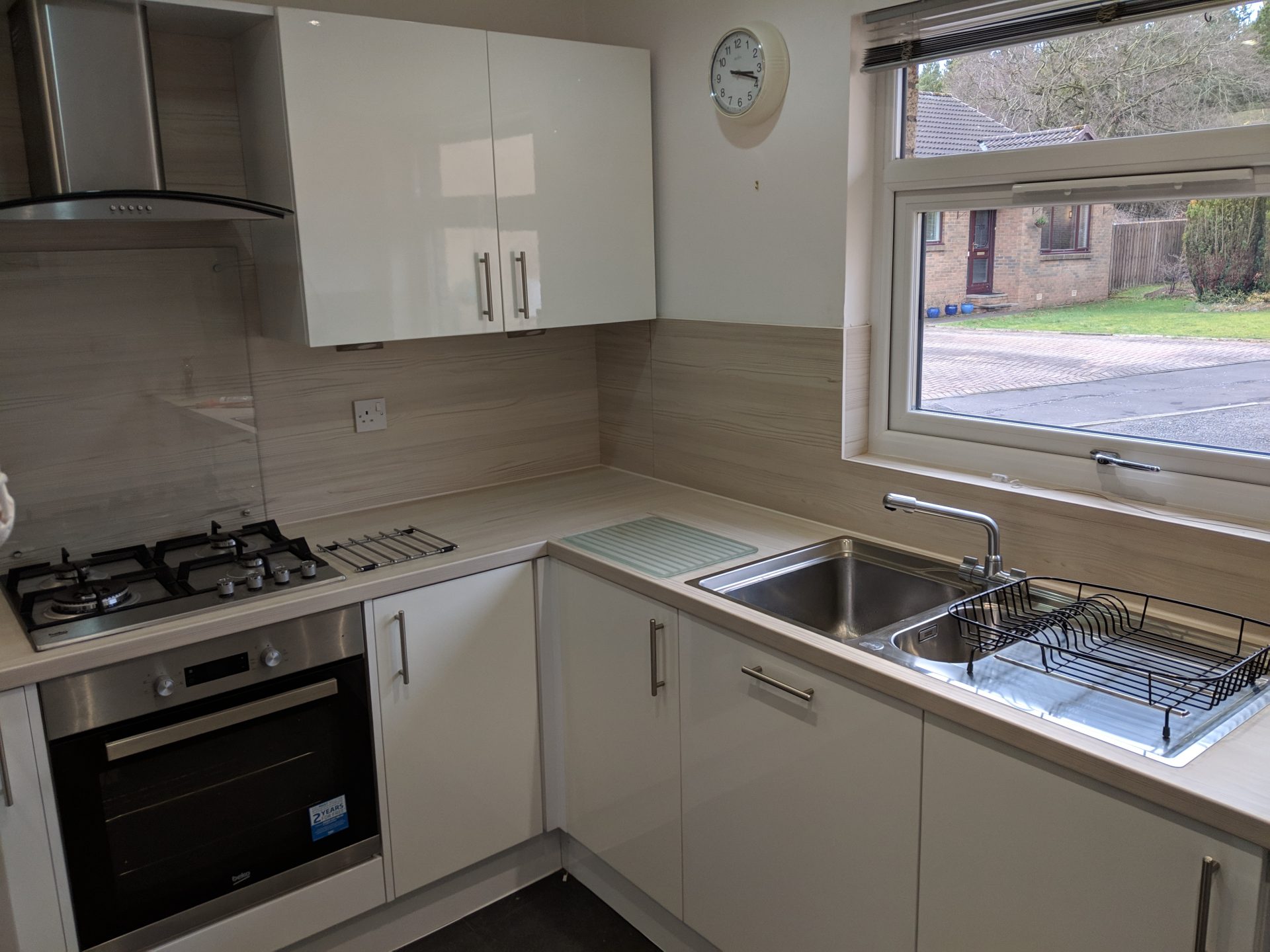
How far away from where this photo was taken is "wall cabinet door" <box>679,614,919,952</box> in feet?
5.31

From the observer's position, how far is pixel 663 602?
204 centimetres

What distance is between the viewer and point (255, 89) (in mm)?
2191

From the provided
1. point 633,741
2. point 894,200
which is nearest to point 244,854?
point 633,741

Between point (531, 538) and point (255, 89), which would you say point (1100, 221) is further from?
point (255, 89)

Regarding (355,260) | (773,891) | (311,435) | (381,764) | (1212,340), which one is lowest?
(773,891)

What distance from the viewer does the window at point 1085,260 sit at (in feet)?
5.66

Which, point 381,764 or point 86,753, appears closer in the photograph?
point 86,753

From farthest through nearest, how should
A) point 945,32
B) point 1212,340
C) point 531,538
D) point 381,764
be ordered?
point 531,538 < point 381,764 < point 945,32 < point 1212,340

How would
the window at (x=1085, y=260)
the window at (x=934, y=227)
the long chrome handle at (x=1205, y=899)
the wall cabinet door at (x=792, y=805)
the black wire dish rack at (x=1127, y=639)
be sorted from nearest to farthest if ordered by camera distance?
the long chrome handle at (x=1205, y=899) < the black wire dish rack at (x=1127, y=639) < the wall cabinet door at (x=792, y=805) < the window at (x=1085, y=260) < the window at (x=934, y=227)

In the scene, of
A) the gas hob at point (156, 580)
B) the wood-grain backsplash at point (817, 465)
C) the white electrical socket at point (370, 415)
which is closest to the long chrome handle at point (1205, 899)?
the wood-grain backsplash at point (817, 465)

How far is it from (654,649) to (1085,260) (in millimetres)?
1146

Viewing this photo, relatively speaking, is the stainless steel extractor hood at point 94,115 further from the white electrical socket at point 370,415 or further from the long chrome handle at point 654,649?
the long chrome handle at point 654,649

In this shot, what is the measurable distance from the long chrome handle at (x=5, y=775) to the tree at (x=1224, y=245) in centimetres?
222

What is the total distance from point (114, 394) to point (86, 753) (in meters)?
0.84
